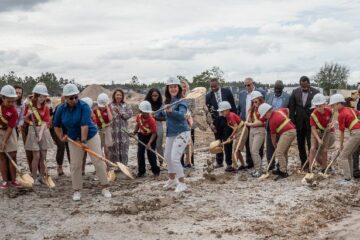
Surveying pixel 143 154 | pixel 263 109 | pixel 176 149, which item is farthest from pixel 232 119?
pixel 176 149

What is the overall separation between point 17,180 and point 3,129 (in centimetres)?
94

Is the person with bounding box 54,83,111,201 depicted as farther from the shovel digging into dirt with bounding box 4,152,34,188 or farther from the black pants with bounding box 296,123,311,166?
the black pants with bounding box 296,123,311,166

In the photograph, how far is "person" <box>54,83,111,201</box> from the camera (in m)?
6.97

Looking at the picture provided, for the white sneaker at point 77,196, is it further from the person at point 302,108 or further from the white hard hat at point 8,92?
the person at point 302,108

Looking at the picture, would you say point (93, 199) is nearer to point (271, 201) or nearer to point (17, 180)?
point (17, 180)

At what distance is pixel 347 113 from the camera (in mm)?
8172

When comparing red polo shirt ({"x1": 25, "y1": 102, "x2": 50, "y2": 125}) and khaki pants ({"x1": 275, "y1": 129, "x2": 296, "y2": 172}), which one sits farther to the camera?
khaki pants ({"x1": 275, "y1": 129, "x2": 296, "y2": 172})

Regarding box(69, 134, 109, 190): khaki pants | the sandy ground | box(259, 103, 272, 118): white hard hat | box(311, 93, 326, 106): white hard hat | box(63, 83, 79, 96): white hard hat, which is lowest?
the sandy ground

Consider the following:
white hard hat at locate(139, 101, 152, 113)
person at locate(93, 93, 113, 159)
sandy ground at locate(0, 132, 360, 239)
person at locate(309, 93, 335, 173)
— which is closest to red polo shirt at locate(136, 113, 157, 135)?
white hard hat at locate(139, 101, 152, 113)

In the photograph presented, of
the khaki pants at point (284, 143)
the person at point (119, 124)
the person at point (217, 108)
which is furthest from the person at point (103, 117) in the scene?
the khaki pants at point (284, 143)

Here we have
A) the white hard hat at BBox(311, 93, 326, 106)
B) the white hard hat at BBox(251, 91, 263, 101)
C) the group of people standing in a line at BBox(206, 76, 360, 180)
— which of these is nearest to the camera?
the group of people standing in a line at BBox(206, 76, 360, 180)

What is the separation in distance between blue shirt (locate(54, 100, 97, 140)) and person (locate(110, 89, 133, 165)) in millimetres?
2117

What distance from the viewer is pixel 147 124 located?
8992mm

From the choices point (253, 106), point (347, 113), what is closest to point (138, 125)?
point (253, 106)
